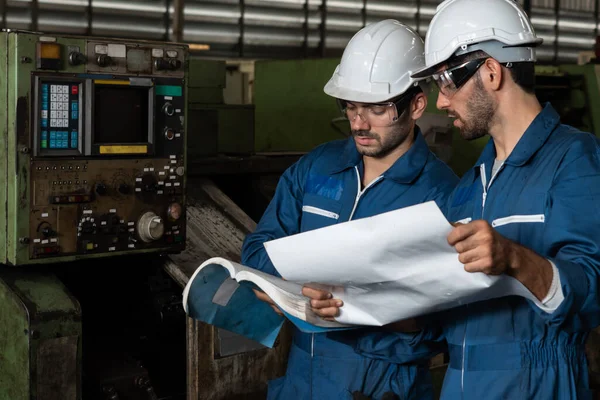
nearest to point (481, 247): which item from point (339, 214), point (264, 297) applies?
point (264, 297)

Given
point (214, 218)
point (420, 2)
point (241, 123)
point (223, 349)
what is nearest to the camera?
point (223, 349)

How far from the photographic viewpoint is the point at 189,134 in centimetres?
268

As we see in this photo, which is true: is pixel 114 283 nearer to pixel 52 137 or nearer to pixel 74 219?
pixel 74 219

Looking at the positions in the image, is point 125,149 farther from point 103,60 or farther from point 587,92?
point 587,92

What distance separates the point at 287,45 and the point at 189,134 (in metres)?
4.79

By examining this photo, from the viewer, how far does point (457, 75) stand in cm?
129

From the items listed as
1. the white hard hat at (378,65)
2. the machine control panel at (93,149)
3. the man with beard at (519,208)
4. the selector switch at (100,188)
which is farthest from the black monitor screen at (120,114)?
the man with beard at (519,208)

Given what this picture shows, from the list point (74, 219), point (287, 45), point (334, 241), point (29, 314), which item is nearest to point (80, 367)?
point (29, 314)

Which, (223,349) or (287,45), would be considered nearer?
(223,349)

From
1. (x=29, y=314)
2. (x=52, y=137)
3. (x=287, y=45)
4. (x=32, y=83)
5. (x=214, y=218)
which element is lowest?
(x=29, y=314)

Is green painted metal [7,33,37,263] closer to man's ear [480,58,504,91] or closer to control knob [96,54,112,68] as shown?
control knob [96,54,112,68]

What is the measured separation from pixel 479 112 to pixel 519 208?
0.17 metres

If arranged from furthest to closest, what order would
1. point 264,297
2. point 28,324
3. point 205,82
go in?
point 205,82 < point 28,324 < point 264,297

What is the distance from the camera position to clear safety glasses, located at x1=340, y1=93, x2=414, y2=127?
1.73 metres
